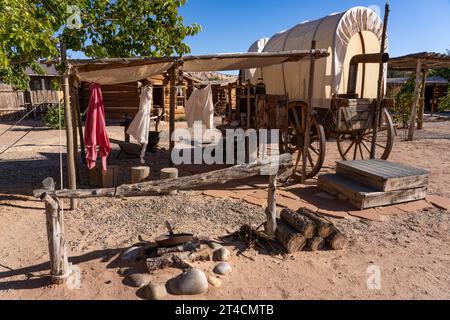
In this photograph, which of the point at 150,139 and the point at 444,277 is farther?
the point at 150,139

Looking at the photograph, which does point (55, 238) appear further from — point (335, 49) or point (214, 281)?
point (335, 49)

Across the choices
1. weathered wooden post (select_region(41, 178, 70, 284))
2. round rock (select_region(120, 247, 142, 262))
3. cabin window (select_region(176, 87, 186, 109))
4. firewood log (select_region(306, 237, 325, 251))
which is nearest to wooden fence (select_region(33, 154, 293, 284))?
weathered wooden post (select_region(41, 178, 70, 284))

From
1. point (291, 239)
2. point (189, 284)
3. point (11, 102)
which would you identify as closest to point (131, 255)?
point (189, 284)

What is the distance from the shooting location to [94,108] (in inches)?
237

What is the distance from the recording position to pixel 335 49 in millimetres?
6641

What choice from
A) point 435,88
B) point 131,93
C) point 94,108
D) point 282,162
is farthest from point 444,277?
point 435,88

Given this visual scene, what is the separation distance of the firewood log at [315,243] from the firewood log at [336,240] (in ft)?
0.30

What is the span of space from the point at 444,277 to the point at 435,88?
28.4 meters

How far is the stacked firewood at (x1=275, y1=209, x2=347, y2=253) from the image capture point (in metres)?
4.30

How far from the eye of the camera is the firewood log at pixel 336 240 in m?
4.37

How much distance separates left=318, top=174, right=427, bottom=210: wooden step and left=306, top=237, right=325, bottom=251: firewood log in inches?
65.2

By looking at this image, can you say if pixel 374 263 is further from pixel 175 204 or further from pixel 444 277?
pixel 175 204

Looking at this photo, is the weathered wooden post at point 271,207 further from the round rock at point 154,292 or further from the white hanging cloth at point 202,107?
the white hanging cloth at point 202,107

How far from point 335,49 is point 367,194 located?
297 centimetres
